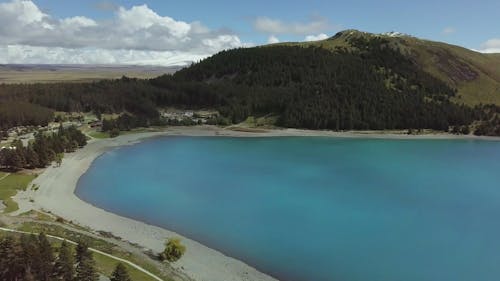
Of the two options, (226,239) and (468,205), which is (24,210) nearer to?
(226,239)

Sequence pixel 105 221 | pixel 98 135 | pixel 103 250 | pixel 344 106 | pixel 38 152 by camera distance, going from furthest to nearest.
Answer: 1. pixel 344 106
2. pixel 98 135
3. pixel 38 152
4. pixel 105 221
5. pixel 103 250

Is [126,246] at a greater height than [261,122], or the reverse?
[261,122]

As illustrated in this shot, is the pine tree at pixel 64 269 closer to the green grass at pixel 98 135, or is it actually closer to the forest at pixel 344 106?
the green grass at pixel 98 135

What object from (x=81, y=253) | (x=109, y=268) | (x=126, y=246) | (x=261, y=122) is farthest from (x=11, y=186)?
(x=261, y=122)

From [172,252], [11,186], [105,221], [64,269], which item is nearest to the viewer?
[64,269]

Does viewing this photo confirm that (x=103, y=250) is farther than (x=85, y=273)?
Yes

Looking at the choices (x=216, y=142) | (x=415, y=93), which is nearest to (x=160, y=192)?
(x=216, y=142)

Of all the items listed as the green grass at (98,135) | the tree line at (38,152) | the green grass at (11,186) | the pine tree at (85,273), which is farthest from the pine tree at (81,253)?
the green grass at (98,135)

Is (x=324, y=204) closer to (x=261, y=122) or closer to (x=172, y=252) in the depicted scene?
(x=172, y=252)
